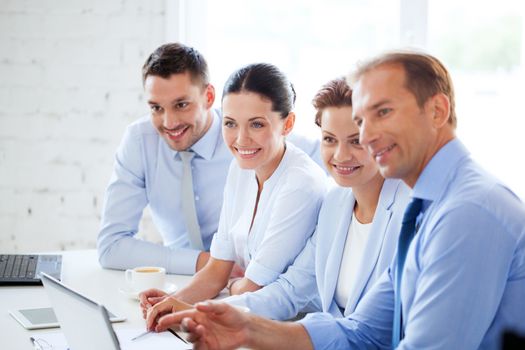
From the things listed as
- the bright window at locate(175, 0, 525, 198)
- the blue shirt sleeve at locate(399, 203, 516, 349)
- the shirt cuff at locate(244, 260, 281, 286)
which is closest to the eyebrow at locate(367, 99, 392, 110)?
the blue shirt sleeve at locate(399, 203, 516, 349)

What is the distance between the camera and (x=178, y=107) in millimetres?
2594

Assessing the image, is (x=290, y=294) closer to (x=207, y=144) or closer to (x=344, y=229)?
(x=344, y=229)

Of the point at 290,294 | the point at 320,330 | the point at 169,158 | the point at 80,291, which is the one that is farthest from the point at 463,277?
the point at 169,158

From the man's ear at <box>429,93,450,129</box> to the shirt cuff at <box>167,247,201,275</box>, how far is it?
3.81ft

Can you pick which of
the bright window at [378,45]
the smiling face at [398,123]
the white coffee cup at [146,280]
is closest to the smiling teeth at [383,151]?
the smiling face at [398,123]

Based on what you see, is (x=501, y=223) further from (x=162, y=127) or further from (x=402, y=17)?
(x=402, y=17)

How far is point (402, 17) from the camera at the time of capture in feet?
11.3

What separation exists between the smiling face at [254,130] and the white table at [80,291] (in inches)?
16.8

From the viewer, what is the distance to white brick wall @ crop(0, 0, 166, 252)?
3475 mm

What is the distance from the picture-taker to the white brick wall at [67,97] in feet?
11.4

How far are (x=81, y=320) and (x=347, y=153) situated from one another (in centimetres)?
81

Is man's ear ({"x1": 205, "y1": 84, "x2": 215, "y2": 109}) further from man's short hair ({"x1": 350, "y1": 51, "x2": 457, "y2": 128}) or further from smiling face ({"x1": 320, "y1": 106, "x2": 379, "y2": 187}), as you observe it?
man's short hair ({"x1": 350, "y1": 51, "x2": 457, "y2": 128})

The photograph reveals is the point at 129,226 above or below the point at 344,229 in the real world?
below

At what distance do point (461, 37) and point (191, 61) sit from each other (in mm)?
1526
